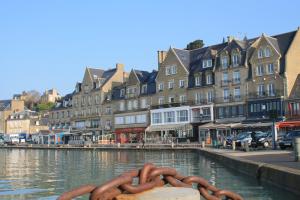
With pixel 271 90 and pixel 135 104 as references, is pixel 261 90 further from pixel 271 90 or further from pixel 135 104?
pixel 135 104

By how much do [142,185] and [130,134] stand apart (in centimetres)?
7598

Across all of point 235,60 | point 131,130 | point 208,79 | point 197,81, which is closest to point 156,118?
point 131,130

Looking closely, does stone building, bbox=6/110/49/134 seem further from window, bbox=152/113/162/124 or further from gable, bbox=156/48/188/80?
gable, bbox=156/48/188/80

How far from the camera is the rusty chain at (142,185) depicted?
2041mm

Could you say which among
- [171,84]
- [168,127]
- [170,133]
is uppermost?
[171,84]

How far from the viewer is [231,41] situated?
6512 centimetres

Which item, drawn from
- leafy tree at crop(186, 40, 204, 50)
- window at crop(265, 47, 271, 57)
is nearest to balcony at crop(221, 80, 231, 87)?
window at crop(265, 47, 271, 57)

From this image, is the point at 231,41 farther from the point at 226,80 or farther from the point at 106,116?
the point at 106,116

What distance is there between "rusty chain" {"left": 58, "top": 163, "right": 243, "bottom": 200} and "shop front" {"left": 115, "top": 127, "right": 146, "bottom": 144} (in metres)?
72.1

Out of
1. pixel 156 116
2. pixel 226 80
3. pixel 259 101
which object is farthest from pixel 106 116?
pixel 259 101

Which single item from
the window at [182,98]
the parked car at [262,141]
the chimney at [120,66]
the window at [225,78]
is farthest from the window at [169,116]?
the parked car at [262,141]

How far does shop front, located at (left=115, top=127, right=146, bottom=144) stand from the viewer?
247 ft

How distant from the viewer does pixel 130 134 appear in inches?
3066

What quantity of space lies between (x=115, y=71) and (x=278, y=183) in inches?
3018
